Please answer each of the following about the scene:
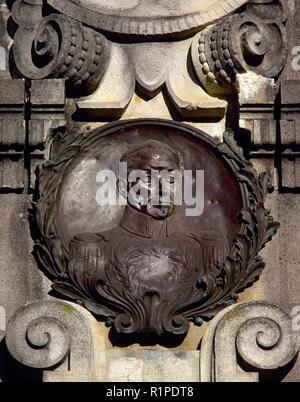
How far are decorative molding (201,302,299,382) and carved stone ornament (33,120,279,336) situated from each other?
309mm

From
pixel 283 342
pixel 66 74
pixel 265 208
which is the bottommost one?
pixel 283 342

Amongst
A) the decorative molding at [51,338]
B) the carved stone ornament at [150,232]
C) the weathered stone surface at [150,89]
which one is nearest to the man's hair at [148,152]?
the carved stone ornament at [150,232]

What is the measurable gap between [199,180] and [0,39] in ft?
6.85

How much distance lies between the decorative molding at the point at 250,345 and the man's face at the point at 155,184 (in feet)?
3.72

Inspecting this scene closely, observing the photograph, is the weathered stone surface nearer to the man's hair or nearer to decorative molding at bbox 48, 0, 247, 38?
decorative molding at bbox 48, 0, 247, 38

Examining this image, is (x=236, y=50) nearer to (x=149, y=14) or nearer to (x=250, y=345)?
(x=149, y=14)

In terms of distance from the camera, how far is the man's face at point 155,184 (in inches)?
695

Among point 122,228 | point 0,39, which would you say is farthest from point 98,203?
point 0,39

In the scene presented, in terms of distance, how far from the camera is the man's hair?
17.8 meters

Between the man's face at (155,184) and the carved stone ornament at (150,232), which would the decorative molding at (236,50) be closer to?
the carved stone ornament at (150,232)

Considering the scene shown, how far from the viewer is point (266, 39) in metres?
18.0

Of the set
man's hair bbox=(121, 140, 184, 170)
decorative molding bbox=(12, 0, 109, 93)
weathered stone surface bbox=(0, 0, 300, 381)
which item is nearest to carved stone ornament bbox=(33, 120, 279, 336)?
man's hair bbox=(121, 140, 184, 170)

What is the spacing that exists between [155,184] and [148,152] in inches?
10.8

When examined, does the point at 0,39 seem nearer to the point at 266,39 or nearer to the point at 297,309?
the point at 266,39
